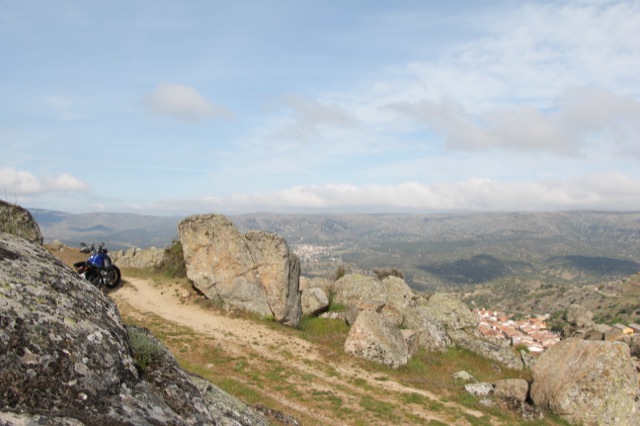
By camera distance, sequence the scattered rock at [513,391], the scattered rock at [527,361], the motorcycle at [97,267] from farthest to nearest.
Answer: the scattered rock at [527,361], the motorcycle at [97,267], the scattered rock at [513,391]

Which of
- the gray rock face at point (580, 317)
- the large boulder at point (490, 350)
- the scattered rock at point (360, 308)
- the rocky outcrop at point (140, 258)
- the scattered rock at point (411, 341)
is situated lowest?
the gray rock face at point (580, 317)

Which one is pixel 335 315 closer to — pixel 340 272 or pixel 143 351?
pixel 340 272

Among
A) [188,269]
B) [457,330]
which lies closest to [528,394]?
[457,330]

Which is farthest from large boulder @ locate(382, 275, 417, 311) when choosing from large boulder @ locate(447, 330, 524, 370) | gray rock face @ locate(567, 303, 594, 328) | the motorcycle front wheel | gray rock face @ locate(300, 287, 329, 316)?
gray rock face @ locate(567, 303, 594, 328)

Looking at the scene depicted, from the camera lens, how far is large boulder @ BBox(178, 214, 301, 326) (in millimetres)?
28938

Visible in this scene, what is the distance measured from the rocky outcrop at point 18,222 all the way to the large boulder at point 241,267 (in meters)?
18.9

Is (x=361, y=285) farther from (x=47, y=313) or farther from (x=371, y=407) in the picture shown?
(x=47, y=313)

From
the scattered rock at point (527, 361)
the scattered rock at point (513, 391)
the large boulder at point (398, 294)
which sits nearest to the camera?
the scattered rock at point (513, 391)

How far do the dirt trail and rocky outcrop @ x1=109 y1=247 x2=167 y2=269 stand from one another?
23.3 feet

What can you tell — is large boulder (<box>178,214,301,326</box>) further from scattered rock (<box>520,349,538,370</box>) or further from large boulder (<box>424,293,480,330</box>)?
scattered rock (<box>520,349,538,370</box>)

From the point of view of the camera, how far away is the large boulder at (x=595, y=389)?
64.4 ft

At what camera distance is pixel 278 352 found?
75.2 feet

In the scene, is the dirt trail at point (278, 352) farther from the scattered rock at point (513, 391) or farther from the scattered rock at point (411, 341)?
the scattered rock at point (411, 341)

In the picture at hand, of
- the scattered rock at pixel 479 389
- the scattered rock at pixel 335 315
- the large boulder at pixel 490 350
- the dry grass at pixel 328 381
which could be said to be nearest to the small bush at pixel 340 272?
the scattered rock at pixel 335 315
